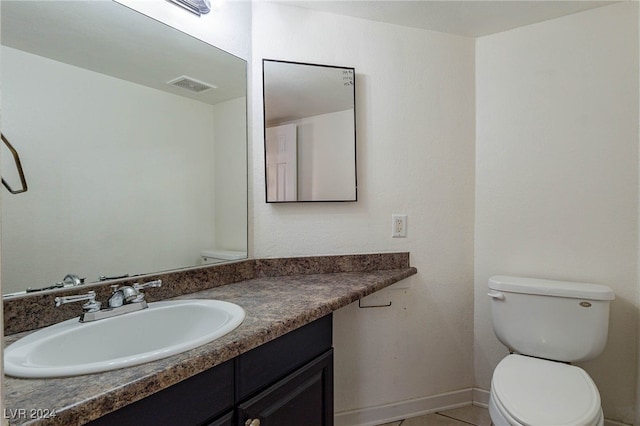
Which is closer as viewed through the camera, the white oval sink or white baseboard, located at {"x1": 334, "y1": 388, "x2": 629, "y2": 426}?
the white oval sink

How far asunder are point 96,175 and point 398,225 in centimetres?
136

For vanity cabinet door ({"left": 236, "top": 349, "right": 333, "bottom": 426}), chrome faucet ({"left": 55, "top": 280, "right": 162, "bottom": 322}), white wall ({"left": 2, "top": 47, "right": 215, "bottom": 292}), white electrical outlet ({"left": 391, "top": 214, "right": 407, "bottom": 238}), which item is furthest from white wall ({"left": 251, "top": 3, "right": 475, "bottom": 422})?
chrome faucet ({"left": 55, "top": 280, "right": 162, "bottom": 322})

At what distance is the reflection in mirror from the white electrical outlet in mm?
268

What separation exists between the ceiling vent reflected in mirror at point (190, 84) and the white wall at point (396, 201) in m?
0.23

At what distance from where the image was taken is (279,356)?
961 mm

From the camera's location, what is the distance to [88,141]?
1035mm

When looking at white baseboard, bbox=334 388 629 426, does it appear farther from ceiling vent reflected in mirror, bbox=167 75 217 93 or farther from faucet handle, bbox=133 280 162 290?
ceiling vent reflected in mirror, bbox=167 75 217 93

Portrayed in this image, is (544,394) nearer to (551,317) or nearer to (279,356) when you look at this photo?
(551,317)

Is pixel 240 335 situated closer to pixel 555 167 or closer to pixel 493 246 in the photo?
pixel 493 246

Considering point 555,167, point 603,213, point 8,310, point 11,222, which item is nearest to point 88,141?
point 11,222

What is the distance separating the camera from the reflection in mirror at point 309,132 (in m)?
1.55

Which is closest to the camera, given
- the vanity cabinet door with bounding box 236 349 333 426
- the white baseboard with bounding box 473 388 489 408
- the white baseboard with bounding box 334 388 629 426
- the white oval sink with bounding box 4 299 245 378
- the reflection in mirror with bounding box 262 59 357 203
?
the white oval sink with bounding box 4 299 245 378

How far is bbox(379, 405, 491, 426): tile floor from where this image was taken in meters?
1.70

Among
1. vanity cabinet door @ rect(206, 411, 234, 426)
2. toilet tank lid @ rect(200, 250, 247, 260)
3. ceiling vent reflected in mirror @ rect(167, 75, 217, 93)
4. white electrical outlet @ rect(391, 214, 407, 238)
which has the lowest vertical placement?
vanity cabinet door @ rect(206, 411, 234, 426)
